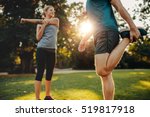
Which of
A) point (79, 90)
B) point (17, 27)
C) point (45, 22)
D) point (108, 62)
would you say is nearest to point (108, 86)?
point (108, 62)

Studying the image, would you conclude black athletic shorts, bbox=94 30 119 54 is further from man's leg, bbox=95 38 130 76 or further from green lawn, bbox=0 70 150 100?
green lawn, bbox=0 70 150 100

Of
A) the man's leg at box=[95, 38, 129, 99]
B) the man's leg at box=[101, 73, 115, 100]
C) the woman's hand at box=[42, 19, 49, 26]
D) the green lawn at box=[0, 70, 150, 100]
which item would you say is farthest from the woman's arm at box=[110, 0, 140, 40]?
the green lawn at box=[0, 70, 150, 100]

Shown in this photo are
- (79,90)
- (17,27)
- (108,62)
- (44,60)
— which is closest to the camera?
(108,62)

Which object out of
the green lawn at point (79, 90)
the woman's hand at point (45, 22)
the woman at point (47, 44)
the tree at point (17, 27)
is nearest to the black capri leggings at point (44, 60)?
the woman at point (47, 44)

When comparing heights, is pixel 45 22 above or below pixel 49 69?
above

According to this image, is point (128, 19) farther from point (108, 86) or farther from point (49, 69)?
point (49, 69)

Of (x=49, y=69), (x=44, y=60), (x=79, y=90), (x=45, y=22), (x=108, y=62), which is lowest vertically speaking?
(x=79, y=90)

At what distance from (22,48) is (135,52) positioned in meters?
Answer: 13.8

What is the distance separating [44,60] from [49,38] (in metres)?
0.33

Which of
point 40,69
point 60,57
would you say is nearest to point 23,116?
point 40,69

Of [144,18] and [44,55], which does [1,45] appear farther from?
[44,55]

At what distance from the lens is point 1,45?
68.7 ft

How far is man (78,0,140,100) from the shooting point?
10.6 feet

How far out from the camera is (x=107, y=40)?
10.6 feet
